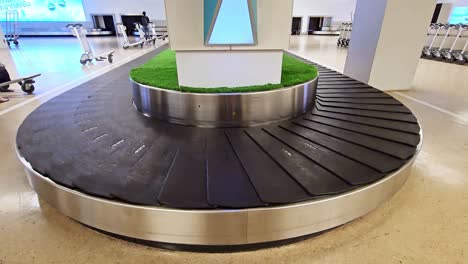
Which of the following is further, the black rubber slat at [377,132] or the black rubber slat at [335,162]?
the black rubber slat at [377,132]

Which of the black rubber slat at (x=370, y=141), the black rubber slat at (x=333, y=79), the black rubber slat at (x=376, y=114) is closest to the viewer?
the black rubber slat at (x=370, y=141)

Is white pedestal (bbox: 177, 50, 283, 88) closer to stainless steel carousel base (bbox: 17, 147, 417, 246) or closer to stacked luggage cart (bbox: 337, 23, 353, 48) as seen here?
stainless steel carousel base (bbox: 17, 147, 417, 246)

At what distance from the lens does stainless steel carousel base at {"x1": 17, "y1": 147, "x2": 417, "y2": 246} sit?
136 cm

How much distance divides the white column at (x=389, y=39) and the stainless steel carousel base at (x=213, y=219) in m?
3.86

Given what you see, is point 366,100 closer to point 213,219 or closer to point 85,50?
point 213,219

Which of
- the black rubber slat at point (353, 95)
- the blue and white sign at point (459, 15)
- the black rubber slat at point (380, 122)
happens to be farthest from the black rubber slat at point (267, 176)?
the blue and white sign at point (459, 15)

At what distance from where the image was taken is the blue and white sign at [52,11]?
18672 millimetres

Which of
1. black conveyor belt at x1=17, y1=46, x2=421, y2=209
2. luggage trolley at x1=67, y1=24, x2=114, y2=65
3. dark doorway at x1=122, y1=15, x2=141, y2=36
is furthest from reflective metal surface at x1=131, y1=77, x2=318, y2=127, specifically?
dark doorway at x1=122, y1=15, x2=141, y2=36

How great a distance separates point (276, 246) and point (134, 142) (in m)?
1.34

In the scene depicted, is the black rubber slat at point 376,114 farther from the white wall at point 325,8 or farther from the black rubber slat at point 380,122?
the white wall at point 325,8

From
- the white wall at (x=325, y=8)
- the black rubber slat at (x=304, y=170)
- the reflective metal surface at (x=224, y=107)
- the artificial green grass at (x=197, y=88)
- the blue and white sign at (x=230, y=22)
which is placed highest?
the white wall at (x=325, y=8)

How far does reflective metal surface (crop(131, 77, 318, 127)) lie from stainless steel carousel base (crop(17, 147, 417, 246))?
1175mm

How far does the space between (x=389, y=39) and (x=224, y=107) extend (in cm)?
371

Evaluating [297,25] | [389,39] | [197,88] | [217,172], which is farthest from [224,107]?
[297,25]
